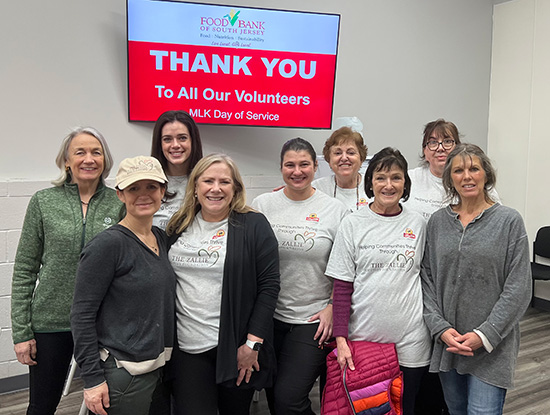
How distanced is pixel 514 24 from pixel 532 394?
11.9ft

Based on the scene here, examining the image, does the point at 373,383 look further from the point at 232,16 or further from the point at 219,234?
the point at 232,16

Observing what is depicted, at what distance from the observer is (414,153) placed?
15.5ft

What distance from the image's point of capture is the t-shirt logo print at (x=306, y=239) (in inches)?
83.4

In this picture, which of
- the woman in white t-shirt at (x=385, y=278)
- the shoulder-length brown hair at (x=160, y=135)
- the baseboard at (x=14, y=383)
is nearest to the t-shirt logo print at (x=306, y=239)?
the woman in white t-shirt at (x=385, y=278)

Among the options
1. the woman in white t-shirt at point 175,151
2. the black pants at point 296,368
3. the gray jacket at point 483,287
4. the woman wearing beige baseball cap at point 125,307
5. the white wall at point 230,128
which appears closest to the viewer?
the woman wearing beige baseball cap at point 125,307

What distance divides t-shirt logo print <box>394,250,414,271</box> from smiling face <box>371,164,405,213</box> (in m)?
0.20

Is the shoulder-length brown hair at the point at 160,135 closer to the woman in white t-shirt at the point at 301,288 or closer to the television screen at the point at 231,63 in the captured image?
the woman in white t-shirt at the point at 301,288

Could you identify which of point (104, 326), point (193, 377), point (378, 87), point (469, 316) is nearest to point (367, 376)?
point (469, 316)

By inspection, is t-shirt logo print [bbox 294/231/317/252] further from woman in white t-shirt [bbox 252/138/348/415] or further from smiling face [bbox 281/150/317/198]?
smiling face [bbox 281/150/317/198]

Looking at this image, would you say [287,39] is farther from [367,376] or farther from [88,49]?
[367,376]

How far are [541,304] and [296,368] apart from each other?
367 cm

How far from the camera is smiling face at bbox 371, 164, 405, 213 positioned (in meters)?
2.00

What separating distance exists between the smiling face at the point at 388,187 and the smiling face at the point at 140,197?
884 mm

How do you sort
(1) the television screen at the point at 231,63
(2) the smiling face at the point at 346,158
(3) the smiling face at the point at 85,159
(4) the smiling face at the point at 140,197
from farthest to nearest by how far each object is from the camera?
(1) the television screen at the point at 231,63 → (2) the smiling face at the point at 346,158 → (3) the smiling face at the point at 85,159 → (4) the smiling face at the point at 140,197
